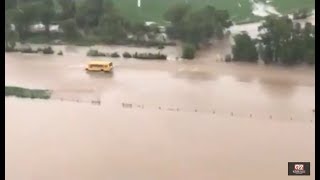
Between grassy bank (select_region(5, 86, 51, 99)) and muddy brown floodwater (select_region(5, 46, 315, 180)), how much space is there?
0.03 metres

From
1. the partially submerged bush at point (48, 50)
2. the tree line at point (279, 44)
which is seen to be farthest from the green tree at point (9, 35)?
the tree line at point (279, 44)

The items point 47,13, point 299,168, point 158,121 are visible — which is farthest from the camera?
point 47,13

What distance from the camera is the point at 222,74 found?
2389mm

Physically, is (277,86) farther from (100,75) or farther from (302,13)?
(100,75)

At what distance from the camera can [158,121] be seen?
233 centimetres

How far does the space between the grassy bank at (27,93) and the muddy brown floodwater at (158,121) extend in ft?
0.09

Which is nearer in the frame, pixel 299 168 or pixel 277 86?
pixel 299 168

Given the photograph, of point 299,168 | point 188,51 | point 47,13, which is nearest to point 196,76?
point 188,51

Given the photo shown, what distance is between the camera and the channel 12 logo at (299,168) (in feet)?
7.23

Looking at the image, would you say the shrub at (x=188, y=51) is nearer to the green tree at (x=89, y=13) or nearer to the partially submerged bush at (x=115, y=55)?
the partially submerged bush at (x=115, y=55)

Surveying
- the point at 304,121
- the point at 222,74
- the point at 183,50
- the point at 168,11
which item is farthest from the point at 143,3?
the point at 304,121

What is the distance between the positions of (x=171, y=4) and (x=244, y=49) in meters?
0.38

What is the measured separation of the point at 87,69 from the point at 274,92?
831mm

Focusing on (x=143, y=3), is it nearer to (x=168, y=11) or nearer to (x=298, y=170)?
(x=168, y=11)
